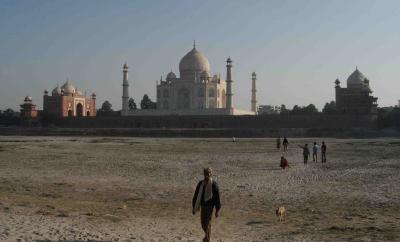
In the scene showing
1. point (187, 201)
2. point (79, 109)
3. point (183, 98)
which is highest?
point (183, 98)

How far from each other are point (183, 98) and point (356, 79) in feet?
60.6

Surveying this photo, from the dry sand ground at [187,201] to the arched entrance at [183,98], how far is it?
39.7 meters

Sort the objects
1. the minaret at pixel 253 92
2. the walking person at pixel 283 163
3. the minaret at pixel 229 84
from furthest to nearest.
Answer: the minaret at pixel 253 92, the minaret at pixel 229 84, the walking person at pixel 283 163

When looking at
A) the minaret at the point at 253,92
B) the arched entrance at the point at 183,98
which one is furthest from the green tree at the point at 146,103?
the minaret at the point at 253,92

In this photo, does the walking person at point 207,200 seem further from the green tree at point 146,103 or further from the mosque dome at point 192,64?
the green tree at point 146,103

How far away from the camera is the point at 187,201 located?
9117 mm

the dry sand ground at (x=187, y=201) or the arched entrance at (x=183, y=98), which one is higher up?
the arched entrance at (x=183, y=98)

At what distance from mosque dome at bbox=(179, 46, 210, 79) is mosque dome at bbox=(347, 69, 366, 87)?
15.8m

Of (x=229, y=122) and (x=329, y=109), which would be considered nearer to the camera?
(x=229, y=122)

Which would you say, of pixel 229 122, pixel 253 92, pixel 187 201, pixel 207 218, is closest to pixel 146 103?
pixel 253 92

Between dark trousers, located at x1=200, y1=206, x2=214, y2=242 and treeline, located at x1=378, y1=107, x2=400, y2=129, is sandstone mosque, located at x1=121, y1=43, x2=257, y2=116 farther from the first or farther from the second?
dark trousers, located at x1=200, y1=206, x2=214, y2=242

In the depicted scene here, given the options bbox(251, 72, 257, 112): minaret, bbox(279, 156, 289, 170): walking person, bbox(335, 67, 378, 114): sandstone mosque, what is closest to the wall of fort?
bbox(335, 67, 378, 114): sandstone mosque

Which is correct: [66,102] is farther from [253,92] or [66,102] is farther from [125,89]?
[253,92]

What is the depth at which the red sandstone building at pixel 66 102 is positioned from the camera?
55.2m
